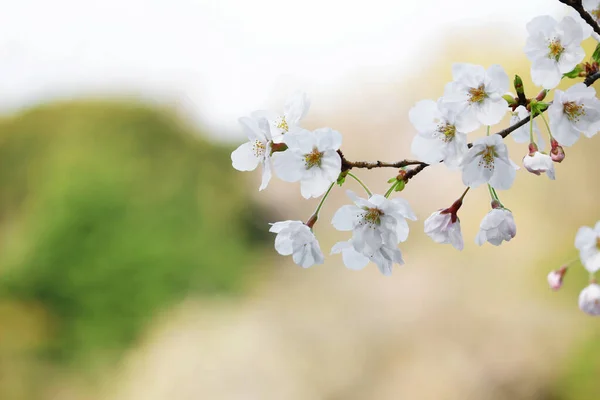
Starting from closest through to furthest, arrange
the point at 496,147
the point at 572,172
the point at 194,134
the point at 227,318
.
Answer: the point at 496,147
the point at 572,172
the point at 227,318
the point at 194,134

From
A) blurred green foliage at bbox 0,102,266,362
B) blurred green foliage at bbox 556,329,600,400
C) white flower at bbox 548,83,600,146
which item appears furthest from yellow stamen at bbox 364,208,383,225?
blurred green foliage at bbox 0,102,266,362

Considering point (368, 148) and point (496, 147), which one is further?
point (368, 148)

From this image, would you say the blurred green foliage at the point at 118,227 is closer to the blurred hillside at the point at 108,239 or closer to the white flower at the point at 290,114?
the blurred hillside at the point at 108,239

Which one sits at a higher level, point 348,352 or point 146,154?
point 146,154

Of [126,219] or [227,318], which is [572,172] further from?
[126,219]

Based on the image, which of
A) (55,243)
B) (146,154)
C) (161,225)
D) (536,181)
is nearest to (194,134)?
(146,154)

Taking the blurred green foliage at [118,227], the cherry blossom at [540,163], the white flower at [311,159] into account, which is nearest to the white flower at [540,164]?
the cherry blossom at [540,163]

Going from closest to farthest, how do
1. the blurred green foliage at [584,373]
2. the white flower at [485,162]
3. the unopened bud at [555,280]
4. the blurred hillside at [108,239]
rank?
the white flower at [485,162]
the unopened bud at [555,280]
the blurred green foliage at [584,373]
the blurred hillside at [108,239]

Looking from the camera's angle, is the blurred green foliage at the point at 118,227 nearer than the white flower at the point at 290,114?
No
